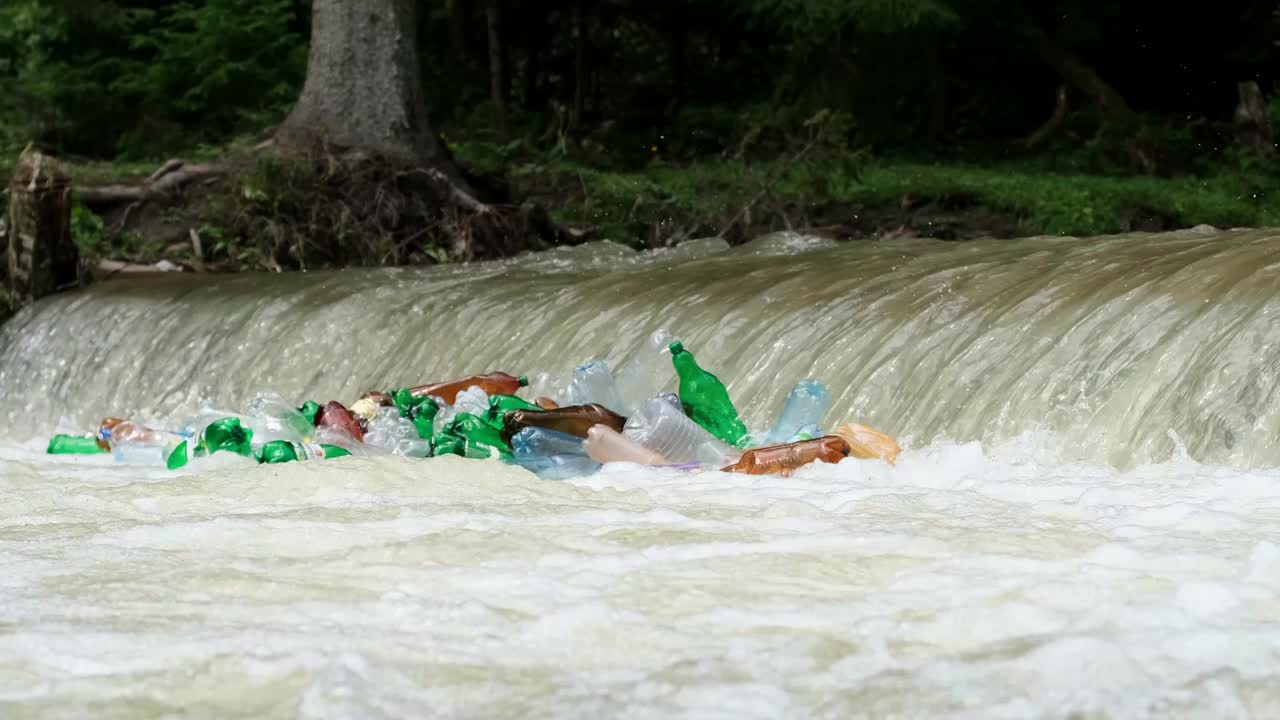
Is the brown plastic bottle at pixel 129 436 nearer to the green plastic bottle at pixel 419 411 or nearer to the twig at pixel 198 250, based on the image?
the green plastic bottle at pixel 419 411

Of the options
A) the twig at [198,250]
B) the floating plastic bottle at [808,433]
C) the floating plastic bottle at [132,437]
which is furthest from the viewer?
the twig at [198,250]

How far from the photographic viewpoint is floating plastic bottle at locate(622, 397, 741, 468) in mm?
5840

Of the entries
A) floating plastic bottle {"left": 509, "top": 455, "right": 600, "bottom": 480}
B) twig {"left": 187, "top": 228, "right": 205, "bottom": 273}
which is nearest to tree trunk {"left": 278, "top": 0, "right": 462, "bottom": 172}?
twig {"left": 187, "top": 228, "right": 205, "bottom": 273}

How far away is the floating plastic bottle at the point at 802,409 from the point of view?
20.4 feet

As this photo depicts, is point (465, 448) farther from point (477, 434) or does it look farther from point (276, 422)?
point (276, 422)

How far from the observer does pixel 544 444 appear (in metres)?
5.83

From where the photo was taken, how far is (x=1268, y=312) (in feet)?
18.2

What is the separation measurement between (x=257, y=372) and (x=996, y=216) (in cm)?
655

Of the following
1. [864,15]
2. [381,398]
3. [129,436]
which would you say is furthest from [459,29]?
[381,398]

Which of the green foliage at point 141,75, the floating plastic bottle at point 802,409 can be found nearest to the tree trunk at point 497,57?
the green foliage at point 141,75

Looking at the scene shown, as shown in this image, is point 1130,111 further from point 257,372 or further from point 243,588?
point 243,588

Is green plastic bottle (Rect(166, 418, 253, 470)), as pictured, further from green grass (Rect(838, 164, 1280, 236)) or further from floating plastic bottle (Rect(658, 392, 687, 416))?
green grass (Rect(838, 164, 1280, 236))

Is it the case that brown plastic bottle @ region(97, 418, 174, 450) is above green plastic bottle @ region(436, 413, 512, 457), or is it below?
below

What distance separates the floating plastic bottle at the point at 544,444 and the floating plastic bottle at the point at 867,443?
0.87 m
